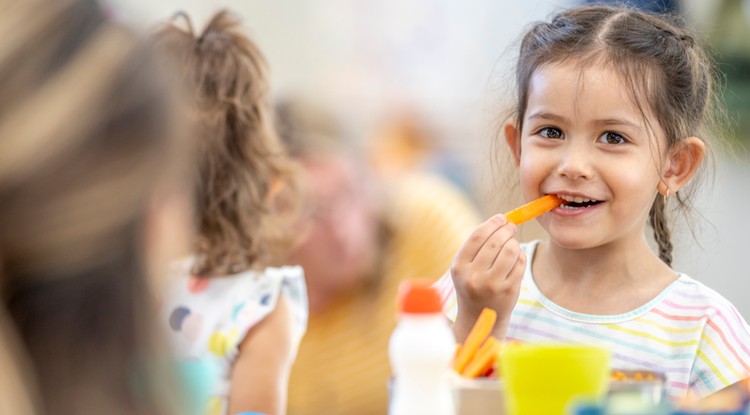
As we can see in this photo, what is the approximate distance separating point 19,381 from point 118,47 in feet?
0.79

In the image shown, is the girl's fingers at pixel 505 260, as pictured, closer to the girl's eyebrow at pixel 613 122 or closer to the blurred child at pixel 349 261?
the girl's eyebrow at pixel 613 122

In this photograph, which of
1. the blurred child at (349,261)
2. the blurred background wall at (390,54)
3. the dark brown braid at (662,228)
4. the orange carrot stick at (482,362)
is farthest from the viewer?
the blurred background wall at (390,54)

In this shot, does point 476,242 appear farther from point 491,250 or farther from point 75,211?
point 75,211

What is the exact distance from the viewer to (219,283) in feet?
4.94

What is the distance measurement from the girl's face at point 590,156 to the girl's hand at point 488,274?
0.09 m

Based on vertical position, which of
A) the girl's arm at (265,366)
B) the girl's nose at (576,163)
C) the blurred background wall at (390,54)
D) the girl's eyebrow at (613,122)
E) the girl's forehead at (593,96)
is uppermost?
the girl's forehead at (593,96)

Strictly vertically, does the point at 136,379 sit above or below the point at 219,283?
above

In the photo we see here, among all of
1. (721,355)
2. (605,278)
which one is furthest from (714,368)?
(605,278)

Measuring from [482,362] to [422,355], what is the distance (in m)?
0.11

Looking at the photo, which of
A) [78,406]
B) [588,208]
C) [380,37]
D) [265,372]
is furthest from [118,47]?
[380,37]

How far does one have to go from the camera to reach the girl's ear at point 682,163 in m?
1.21

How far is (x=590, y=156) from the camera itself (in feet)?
3.74

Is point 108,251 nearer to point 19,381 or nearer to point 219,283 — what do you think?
point 19,381

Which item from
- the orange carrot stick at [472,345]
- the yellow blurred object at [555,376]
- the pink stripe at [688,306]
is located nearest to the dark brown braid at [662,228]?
the pink stripe at [688,306]
